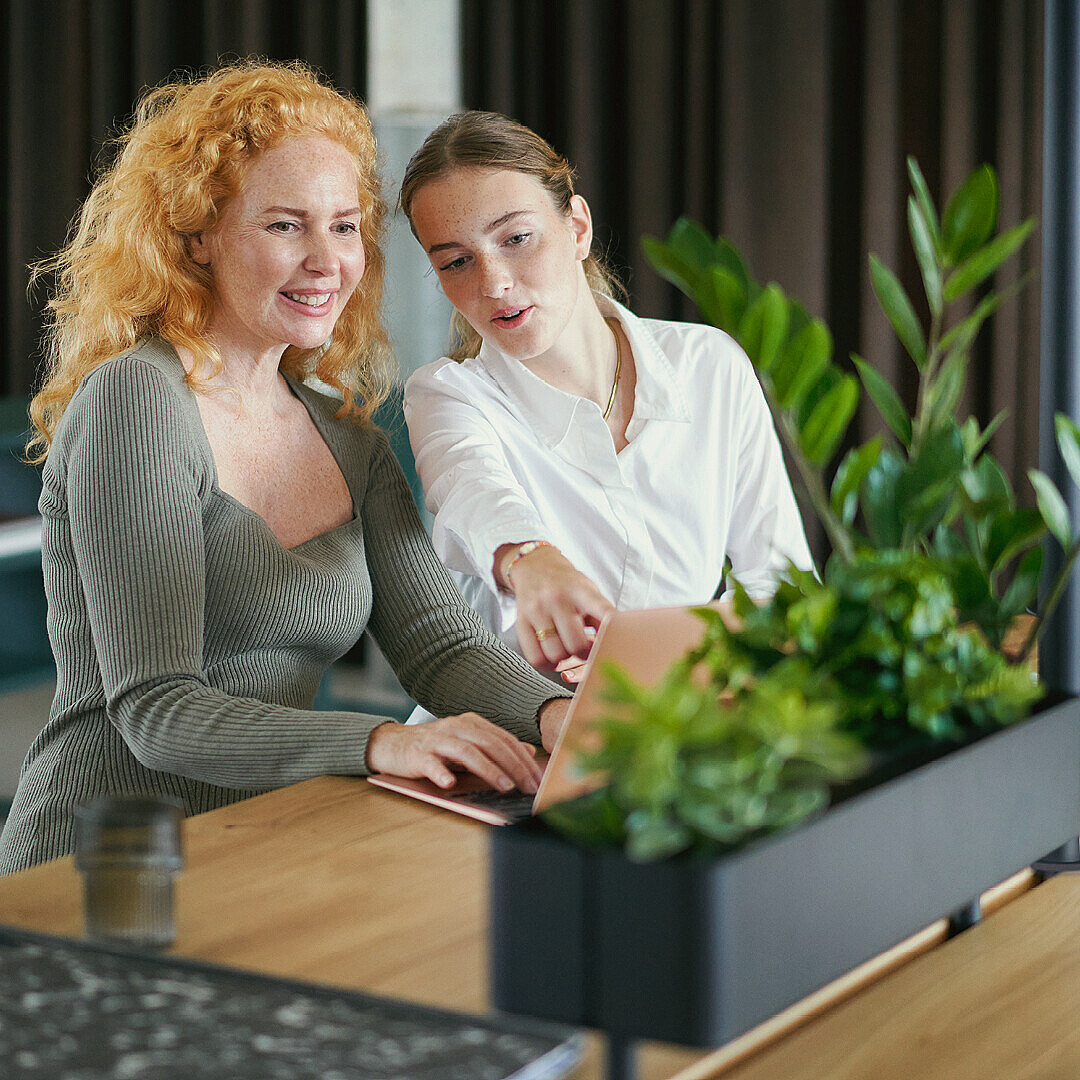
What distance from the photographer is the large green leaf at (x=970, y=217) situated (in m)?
0.89

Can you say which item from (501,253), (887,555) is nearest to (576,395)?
(501,253)

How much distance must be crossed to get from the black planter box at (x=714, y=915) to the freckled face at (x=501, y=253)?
1189 millimetres

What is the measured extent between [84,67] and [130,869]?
4.08 meters

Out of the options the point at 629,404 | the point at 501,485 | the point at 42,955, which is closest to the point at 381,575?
the point at 501,485

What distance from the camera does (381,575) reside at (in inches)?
66.6

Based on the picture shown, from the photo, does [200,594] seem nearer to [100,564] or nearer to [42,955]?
[100,564]

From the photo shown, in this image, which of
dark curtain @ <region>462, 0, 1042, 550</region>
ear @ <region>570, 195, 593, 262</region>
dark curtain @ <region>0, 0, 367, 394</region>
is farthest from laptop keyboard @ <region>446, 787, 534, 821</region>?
dark curtain @ <region>0, 0, 367, 394</region>

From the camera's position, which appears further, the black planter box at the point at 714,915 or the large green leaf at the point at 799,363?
the large green leaf at the point at 799,363

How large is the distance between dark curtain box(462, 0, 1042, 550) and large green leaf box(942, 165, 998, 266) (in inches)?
91.6

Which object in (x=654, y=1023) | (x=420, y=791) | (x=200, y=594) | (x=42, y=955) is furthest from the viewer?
(x=200, y=594)

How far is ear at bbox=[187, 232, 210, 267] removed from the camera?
1.66 meters

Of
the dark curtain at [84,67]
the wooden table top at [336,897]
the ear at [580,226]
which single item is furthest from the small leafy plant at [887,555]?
the dark curtain at [84,67]

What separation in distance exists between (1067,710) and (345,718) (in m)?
0.67

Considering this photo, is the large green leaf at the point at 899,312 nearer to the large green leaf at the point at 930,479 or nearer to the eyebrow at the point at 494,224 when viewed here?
the large green leaf at the point at 930,479
